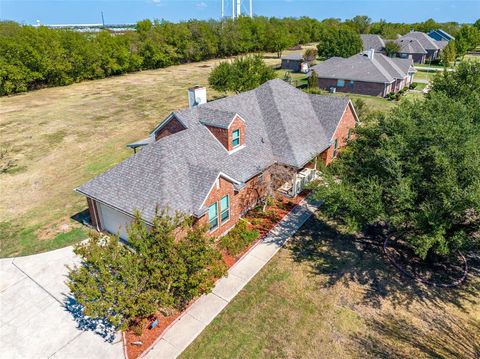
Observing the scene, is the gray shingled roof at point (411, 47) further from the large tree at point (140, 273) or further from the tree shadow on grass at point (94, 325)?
the tree shadow on grass at point (94, 325)

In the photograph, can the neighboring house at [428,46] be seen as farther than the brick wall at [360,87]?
Yes

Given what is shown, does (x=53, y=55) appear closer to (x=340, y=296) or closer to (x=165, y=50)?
(x=165, y=50)

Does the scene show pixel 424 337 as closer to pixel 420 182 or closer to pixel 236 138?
pixel 420 182

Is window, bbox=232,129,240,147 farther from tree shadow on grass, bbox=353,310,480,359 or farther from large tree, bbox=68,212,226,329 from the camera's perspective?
tree shadow on grass, bbox=353,310,480,359

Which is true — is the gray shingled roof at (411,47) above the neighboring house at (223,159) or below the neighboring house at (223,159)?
above

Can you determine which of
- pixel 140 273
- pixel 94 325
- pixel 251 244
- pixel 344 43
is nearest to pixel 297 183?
pixel 251 244

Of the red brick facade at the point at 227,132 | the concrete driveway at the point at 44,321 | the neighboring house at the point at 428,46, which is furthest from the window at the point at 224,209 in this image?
the neighboring house at the point at 428,46
